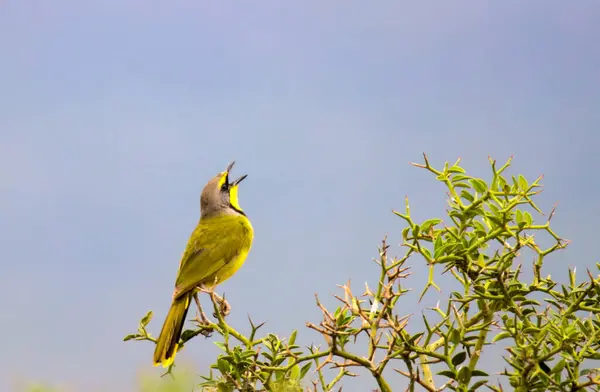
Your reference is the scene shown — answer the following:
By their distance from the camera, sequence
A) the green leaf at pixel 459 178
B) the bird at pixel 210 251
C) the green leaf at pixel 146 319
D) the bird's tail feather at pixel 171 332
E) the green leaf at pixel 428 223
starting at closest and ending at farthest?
the green leaf at pixel 428 223 → the green leaf at pixel 459 178 → the green leaf at pixel 146 319 → the bird's tail feather at pixel 171 332 → the bird at pixel 210 251

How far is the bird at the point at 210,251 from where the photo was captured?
Answer: 158 inches

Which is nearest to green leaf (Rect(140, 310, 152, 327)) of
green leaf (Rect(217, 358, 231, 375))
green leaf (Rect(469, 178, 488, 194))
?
green leaf (Rect(217, 358, 231, 375))

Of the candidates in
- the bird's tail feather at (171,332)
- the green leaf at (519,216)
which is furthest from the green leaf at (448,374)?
the bird's tail feather at (171,332)

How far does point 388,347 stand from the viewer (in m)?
2.66

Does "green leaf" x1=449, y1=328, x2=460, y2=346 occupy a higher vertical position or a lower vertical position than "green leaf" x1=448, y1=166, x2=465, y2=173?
lower

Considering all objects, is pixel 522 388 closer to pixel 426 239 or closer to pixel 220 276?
pixel 426 239

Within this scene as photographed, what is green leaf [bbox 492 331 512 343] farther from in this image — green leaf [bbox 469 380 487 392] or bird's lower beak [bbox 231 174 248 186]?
bird's lower beak [bbox 231 174 248 186]

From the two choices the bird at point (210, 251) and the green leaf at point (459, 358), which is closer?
the green leaf at point (459, 358)

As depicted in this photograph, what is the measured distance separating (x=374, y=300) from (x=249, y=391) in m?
0.60

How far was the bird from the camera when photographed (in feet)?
13.2

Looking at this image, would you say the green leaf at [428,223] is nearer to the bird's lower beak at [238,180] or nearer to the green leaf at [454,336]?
the green leaf at [454,336]

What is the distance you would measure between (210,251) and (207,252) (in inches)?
1.0

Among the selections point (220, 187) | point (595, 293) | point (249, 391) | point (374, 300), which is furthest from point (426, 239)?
point (220, 187)

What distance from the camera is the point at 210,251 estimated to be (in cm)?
474
